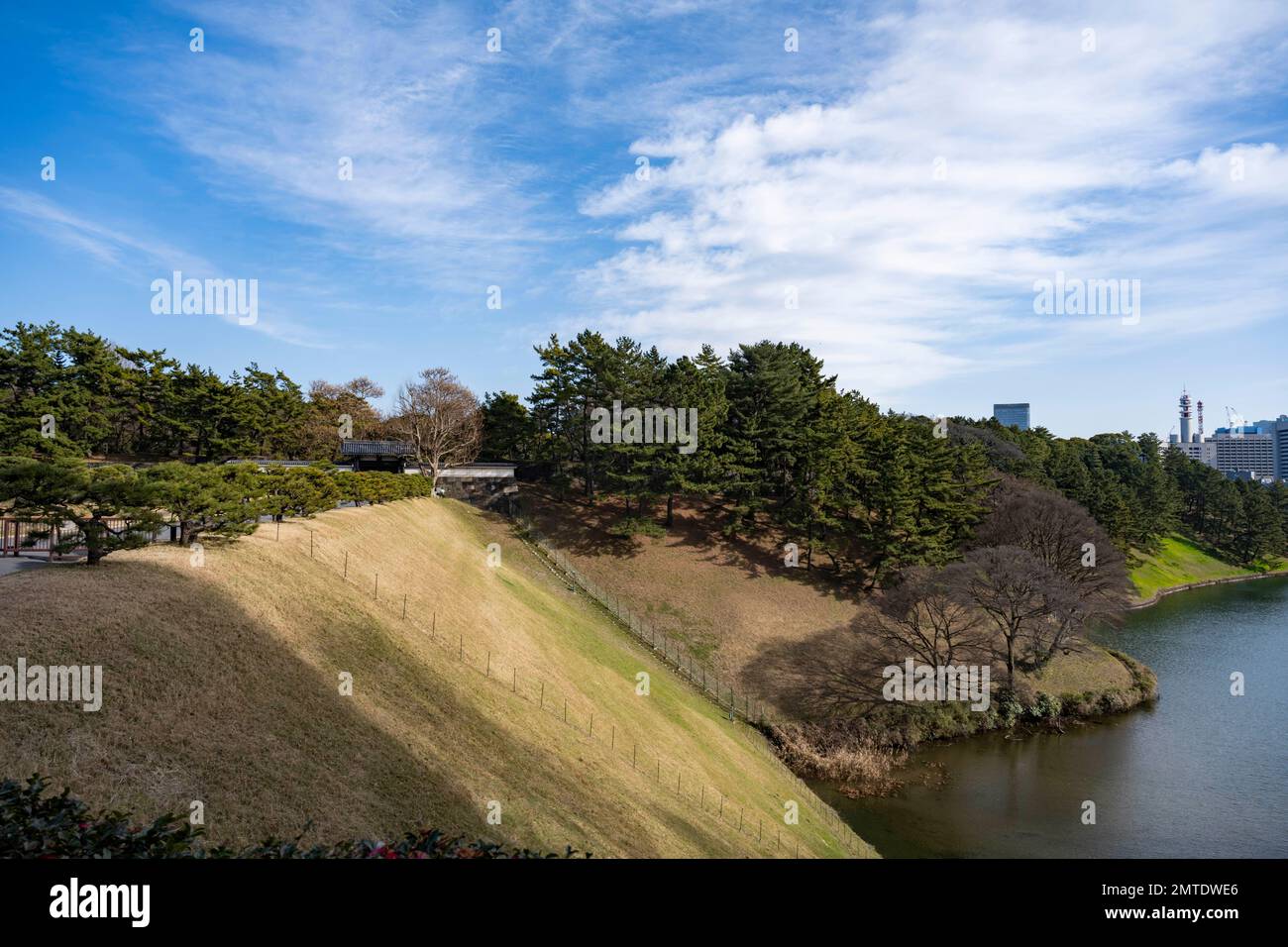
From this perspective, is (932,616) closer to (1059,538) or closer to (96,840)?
(1059,538)

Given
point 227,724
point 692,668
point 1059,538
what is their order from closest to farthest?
point 227,724
point 692,668
point 1059,538

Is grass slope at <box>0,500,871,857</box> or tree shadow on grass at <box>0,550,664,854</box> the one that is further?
grass slope at <box>0,500,871,857</box>

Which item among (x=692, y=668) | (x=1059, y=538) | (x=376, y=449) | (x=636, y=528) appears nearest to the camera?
(x=692, y=668)

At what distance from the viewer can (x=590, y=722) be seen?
23.4 meters

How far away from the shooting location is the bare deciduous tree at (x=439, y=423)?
196 ft

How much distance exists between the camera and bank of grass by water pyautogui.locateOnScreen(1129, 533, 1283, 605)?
76562 millimetres

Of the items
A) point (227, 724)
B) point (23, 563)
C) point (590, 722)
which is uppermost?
point (23, 563)

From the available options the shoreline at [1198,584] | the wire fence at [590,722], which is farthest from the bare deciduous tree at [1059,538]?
the wire fence at [590,722]

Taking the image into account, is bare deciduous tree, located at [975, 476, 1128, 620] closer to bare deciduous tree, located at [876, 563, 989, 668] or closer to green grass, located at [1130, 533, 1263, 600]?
bare deciduous tree, located at [876, 563, 989, 668]

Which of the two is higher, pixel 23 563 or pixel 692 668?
pixel 23 563

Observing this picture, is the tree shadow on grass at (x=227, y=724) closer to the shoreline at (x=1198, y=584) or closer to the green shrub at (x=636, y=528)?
the green shrub at (x=636, y=528)

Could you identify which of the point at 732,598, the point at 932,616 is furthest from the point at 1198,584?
the point at 732,598

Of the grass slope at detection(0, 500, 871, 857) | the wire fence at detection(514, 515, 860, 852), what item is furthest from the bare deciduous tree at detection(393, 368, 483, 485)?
the grass slope at detection(0, 500, 871, 857)

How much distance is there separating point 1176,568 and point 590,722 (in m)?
95.5
